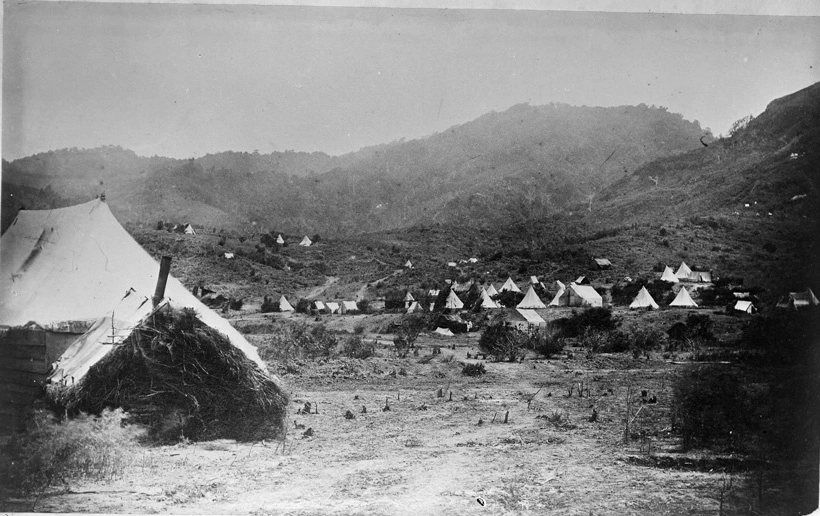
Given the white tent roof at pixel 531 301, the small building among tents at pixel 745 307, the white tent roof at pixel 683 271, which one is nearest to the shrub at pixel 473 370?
the white tent roof at pixel 531 301

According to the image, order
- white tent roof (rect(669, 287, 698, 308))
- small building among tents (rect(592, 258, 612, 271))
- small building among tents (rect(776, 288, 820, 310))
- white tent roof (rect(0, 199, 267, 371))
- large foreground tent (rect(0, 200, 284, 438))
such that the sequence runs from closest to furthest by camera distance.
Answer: large foreground tent (rect(0, 200, 284, 438))
white tent roof (rect(0, 199, 267, 371))
small building among tents (rect(776, 288, 820, 310))
white tent roof (rect(669, 287, 698, 308))
small building among tents (rect(592, 258, 612, 271))

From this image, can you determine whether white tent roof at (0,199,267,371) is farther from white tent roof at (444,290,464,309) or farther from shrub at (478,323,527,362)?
shrub at (478,323,527,362)

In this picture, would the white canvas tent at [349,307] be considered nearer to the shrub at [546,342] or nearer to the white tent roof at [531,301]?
the white tent roof at [531,301]

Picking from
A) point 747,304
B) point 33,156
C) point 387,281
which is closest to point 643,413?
point 747,304

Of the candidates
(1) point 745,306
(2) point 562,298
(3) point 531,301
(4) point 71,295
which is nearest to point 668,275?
(1) point 745,306

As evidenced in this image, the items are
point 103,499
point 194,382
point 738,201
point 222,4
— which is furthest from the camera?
point 738,201

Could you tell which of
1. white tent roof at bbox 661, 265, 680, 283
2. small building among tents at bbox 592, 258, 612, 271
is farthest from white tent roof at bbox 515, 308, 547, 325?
white tent roof at bbox 661, 265, 680, 283

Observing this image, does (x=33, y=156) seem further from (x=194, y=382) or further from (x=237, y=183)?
(x=194, y=382)
